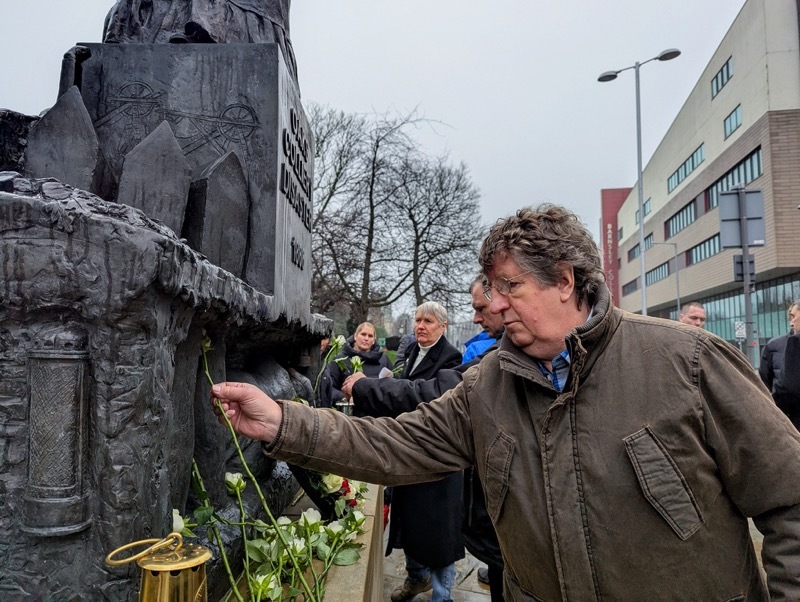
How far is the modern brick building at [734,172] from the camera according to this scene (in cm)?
2078

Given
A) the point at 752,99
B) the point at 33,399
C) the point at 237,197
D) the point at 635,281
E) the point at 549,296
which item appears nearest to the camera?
the point at 33,399

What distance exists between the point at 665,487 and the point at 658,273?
1555 inches

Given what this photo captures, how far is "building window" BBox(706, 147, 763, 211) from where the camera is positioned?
22317mm

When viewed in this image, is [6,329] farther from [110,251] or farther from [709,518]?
[709,518]

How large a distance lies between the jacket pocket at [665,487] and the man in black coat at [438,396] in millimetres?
1334

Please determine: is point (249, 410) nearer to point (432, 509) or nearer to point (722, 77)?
point (432, 509)

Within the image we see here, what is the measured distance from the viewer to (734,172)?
24656 millimetres

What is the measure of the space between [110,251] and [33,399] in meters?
0.39

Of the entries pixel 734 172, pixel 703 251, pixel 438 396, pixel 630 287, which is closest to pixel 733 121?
pixel 734 172

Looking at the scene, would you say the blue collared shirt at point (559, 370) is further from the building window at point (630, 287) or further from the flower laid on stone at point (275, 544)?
the building window at point (630, 287)

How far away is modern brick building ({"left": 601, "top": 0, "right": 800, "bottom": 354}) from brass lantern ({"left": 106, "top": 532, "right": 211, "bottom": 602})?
15.0 m

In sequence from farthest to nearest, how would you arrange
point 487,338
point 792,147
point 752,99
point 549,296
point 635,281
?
point 635,281 → point 752,99 → point 792,147 → point 487,338 → point 549,296

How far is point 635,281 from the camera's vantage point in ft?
142

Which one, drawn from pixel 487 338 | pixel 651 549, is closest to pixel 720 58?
pixel 487 338
